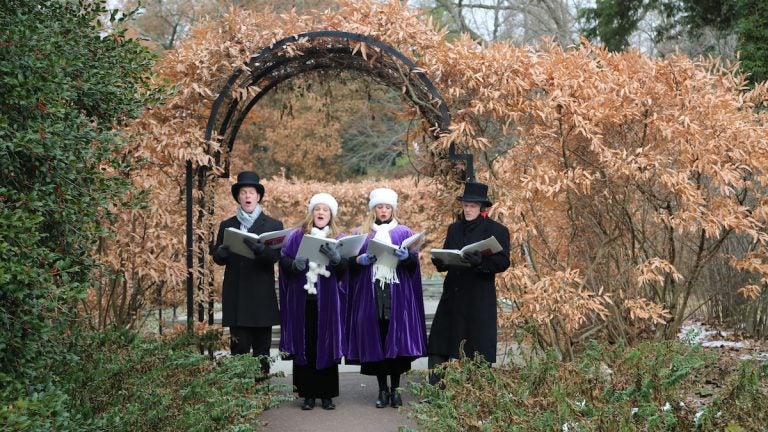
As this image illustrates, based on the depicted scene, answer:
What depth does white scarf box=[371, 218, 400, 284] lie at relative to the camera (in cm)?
670

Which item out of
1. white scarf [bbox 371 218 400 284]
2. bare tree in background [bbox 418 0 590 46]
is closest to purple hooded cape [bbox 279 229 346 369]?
white scarf [bbox 371 218 400 284]

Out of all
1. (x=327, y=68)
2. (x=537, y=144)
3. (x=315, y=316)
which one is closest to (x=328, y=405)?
(x=315, y=316)

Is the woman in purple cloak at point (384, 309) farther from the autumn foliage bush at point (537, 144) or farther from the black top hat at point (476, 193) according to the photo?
the autumn foliage bush at point (537, 144)

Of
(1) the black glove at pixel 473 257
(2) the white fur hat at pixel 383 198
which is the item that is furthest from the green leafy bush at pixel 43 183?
(1) the black glove at pixel 473 257

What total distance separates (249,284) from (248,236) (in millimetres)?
514

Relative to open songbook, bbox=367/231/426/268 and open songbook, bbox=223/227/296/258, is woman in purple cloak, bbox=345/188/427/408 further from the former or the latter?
open songbook, bbox=223/227/296/258

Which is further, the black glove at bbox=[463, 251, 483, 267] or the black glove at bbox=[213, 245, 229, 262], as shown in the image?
the black glove at bbox=[213, 245, 229, 262]

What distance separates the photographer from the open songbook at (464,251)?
607cm

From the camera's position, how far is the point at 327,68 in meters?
7.97

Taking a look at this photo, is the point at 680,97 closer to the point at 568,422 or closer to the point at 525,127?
the point at 525,127

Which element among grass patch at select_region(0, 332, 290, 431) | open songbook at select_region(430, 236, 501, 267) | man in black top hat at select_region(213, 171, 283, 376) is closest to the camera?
grass patch at select_region(0, 332, 290, 431)

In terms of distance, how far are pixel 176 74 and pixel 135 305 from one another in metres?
2.13

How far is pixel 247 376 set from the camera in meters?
6.29

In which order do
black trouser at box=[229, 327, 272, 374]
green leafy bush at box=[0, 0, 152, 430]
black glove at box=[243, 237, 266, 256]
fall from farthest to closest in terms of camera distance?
1. black trouser at box=[229, 327, 272, 374]
2. black glove at box=[243, 237, 266, 256]
3. green leafy bush at box=[0, 0, 152, 430]
